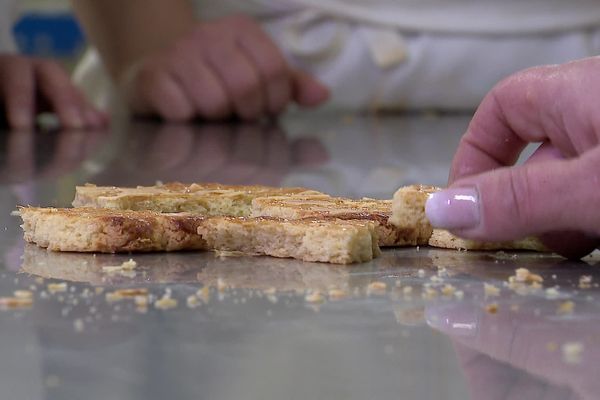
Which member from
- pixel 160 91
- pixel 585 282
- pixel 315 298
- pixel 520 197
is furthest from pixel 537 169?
pixel 160 91

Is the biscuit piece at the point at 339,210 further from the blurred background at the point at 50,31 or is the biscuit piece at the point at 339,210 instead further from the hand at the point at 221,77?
the blurred background at the point at 50,31

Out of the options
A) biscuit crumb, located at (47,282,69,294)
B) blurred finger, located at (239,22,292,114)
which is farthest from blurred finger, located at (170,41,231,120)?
biscuit crumb, located at (47,282,69,294)

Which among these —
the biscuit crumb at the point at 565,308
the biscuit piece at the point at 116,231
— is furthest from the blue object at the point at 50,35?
the biscuit crumb at the point at 565,308

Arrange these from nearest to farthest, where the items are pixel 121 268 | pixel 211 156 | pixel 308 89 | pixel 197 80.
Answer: pixel 121 268 → pixel 211 156 → pixel 197 80 → pixel 308 89

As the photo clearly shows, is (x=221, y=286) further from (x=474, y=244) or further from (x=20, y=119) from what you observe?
(x=20, y=119)

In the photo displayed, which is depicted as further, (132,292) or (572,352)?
(132,292)

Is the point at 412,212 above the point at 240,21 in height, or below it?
below

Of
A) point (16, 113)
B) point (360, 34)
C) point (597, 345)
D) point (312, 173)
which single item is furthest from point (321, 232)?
point (360, 34)
